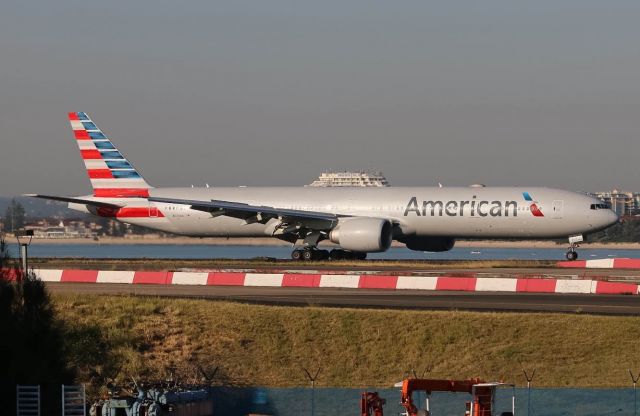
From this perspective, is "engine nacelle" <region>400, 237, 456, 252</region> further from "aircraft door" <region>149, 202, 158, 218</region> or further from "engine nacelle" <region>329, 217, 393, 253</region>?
"aircraft door" <region>149, 202, 158, 218</region>

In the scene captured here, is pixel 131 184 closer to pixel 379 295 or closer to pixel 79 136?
pixel 79 136

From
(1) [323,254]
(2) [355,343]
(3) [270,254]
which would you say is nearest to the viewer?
(2) [355,343]

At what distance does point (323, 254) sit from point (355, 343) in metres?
32.8

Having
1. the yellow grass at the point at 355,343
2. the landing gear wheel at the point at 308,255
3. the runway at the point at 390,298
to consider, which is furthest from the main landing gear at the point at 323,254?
the yellow grass at the point at 355,343

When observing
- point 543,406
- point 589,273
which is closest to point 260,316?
point 543,406

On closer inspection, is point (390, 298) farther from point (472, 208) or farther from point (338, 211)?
point (338, 211)

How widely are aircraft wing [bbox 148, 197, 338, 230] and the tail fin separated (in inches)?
241

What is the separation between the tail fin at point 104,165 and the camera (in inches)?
2697

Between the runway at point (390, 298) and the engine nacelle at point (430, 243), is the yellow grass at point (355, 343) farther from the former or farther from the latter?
the engine nacelle at point (430, 243)

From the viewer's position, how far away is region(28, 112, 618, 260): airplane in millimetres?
59688

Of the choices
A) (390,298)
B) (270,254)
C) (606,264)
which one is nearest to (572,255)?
(606,264)

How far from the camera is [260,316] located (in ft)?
105

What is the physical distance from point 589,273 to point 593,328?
64.5ft

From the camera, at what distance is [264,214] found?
62.2 metres
